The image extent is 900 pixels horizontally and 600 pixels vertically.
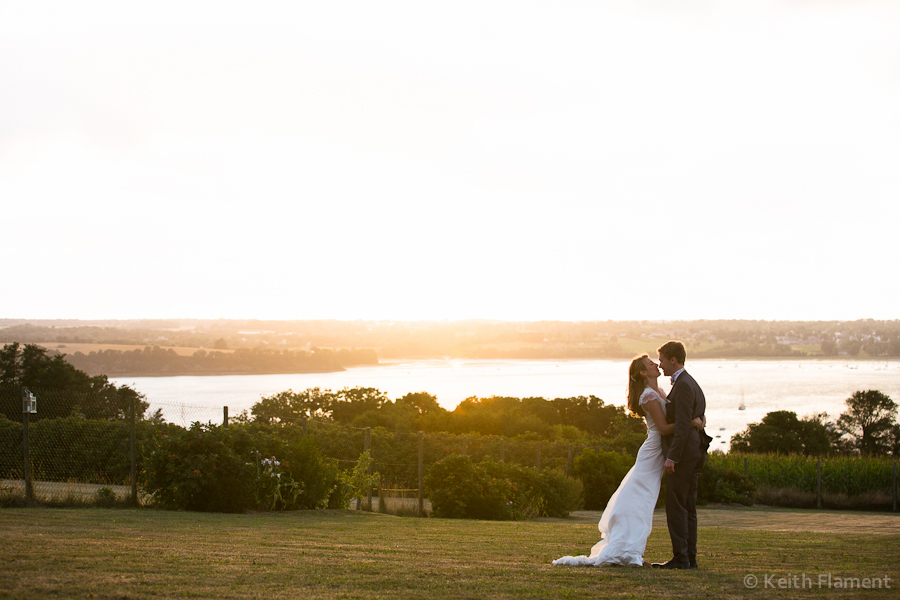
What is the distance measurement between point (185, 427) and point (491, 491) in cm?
583

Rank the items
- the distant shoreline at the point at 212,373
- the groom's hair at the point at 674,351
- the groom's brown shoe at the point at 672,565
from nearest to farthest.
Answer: the groom's brown shoe at the point at 672,565, the groom's hair at the point at 674,351, the distant shoreline at the point at 212,373

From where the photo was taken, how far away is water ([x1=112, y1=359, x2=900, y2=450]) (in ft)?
267

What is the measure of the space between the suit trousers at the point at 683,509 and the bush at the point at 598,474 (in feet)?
48.2

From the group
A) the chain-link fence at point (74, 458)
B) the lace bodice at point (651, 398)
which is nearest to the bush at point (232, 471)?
the chain-link fence at point (74, 458)

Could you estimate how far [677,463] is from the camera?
579 cm

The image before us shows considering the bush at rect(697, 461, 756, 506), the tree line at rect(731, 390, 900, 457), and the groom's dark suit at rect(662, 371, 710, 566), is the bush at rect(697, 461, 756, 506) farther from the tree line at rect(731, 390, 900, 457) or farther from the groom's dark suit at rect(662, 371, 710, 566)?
the tree line at rect(731, 390, 900, 457)

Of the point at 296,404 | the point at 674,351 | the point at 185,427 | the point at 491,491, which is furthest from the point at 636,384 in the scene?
the point at 296,404

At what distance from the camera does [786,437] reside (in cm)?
4778

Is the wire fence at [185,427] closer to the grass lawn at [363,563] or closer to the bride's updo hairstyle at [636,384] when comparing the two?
the grass lawn at [363,563]

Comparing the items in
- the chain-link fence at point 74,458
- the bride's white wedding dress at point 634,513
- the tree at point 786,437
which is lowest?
the tree at point 786,437

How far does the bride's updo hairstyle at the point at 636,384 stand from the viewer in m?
6.00

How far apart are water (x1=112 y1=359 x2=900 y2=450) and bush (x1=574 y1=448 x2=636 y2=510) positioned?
35611 mm

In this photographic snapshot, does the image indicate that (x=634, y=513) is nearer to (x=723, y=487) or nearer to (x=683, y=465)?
(x=683, y=465)

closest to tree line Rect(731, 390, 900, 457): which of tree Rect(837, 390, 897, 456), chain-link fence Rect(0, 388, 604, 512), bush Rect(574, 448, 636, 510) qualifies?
tree Rect(837, 390, 897, 456)
